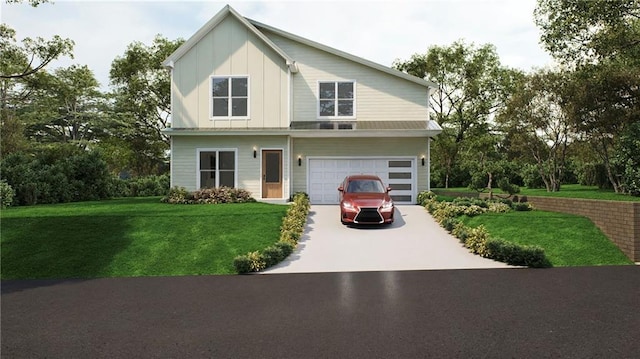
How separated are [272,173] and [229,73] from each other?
522 cm

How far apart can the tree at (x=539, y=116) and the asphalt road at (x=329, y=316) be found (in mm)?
18230

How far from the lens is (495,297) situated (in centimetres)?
693

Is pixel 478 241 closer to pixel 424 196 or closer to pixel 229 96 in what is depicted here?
pixel 424 196

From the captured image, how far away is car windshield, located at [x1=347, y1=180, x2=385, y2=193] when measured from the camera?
15.0 m

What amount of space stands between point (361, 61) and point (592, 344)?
1709 cm

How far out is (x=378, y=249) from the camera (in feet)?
36.9

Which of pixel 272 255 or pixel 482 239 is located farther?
pixel 482 239

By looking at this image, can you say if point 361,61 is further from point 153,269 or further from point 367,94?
point 153,269

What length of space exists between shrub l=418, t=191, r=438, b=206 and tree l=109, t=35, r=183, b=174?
83.8 feet

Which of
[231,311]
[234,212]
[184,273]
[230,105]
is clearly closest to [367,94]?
[230,105]

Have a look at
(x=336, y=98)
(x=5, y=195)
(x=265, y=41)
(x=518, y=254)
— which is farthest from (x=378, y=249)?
(x=5, y=195)

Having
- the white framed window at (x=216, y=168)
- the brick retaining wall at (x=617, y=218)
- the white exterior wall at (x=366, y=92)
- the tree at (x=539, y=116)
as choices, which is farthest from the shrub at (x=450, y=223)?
the tree at (x=539, y=116)

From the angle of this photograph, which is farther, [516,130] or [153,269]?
[516,130]

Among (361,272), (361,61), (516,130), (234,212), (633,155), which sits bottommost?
(361,272)
